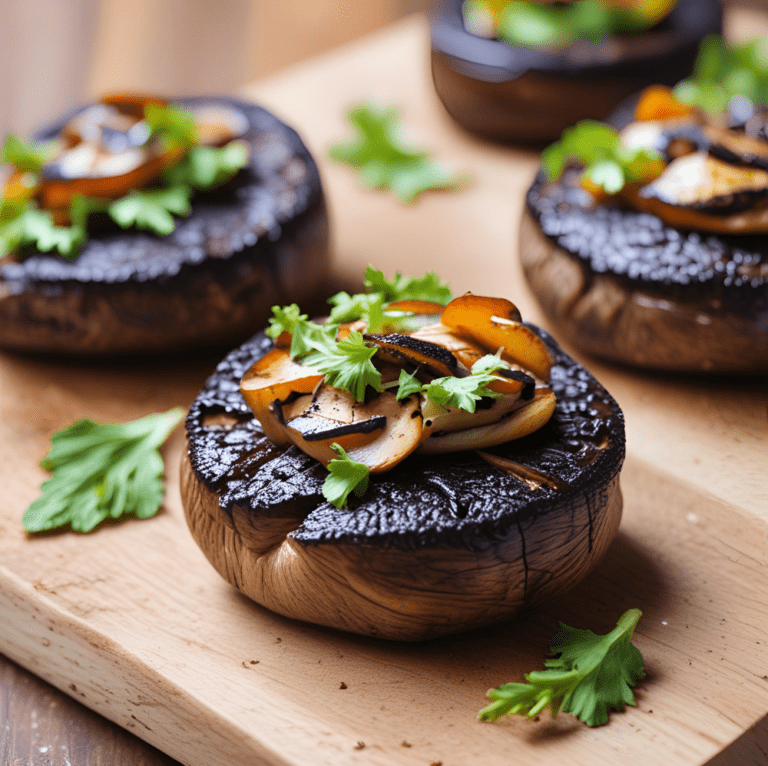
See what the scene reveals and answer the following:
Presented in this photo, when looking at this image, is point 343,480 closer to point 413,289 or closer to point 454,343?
point 454,343

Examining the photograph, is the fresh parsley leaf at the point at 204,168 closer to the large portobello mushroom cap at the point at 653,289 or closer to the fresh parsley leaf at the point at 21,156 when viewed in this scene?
the fresh parsley leaf at the point at 21,156

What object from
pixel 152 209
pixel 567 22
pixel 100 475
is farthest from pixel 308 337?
pixel 567 22

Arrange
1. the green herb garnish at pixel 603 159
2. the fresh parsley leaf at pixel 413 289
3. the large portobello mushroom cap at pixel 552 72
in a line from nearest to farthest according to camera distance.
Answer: the fresh parsley leaf at pixel 413 289 → the green herb garnish at pixel 603 159 → the large portobello mushroom cap at pixel 552 72

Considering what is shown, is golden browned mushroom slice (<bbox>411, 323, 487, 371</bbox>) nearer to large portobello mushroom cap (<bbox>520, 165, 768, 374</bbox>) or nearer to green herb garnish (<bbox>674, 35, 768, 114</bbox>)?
large portobello mushroom cap (<bbox>520, 165, 768, 374</bbox>)

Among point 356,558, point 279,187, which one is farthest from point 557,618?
point 279,187

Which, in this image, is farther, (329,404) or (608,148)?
(608,148)

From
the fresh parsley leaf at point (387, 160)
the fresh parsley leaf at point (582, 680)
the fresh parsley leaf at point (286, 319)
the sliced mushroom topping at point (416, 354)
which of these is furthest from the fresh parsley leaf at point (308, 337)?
the fresh parsley leaf at point (387, 160)

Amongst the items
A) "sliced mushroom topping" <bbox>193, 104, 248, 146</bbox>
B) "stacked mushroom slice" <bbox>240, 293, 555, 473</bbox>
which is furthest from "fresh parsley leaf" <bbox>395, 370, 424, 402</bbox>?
"sliced mushroom topping" <bbox>193, 104, 248, 146</bbox>

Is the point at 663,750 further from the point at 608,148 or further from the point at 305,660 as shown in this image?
the point at 608,148
